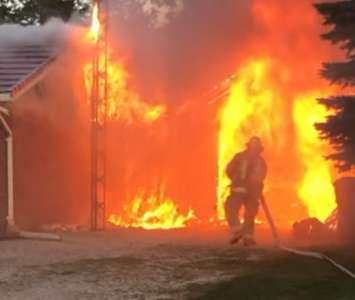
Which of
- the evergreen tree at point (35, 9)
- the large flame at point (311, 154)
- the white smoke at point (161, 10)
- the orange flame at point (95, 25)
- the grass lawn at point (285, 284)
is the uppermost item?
the evergreen tree at point (35, 9)

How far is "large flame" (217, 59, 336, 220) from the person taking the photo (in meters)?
19.8

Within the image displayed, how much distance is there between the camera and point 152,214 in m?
18.0

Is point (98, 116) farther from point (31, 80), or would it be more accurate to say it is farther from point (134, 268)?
point (134, 268)

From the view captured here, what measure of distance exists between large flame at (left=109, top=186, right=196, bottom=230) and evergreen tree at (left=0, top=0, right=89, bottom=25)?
13.5 meters

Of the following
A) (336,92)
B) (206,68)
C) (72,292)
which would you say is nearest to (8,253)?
(72,292)

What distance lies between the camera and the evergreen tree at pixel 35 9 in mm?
30359

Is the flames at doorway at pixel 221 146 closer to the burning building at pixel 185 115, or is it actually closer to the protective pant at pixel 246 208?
the burning building at pixel 185 115

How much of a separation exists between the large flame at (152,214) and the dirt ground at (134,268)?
10.3ft

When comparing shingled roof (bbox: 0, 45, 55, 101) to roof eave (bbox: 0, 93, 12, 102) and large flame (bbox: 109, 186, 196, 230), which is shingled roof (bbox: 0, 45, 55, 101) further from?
large flame (bbox: 109, 186, 196, 230)

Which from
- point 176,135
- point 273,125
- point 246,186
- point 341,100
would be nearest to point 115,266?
point 246,186

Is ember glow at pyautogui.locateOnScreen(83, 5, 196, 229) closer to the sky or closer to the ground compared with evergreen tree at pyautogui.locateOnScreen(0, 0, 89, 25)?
closer to the ground

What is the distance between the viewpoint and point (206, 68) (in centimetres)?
1961

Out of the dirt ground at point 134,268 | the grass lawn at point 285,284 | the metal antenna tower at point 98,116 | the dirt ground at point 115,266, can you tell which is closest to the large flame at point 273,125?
the metal antenna tower at point 98,116

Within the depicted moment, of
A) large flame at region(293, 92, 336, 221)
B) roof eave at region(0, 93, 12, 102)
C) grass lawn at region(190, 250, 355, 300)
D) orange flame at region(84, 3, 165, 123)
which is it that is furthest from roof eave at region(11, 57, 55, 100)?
large flame at region(293, 92, 336, 221)
